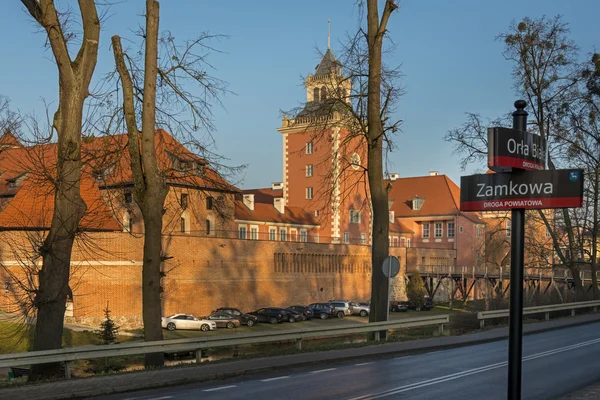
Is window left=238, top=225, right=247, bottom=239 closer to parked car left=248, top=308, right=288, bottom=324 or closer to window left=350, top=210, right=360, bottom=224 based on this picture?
window left=350, top=210, right=360, bottom=224

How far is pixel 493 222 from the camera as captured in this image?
91.9 m

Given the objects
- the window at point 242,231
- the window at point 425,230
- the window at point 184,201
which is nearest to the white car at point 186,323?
the window at point 242,231

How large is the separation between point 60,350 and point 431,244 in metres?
79.6

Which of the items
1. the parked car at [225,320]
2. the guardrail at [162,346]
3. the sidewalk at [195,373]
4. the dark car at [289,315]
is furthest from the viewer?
the dark car at [289,315]

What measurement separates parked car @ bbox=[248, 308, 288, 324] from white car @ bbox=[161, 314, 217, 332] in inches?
217

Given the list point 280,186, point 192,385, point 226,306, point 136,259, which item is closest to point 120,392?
point 192,385

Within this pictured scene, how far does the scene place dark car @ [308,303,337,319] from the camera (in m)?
54.5

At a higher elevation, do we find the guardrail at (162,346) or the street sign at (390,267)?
the street sign at (390,267)

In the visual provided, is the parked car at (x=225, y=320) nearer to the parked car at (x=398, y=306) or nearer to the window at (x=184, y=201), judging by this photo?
the parked car at (x=398, y=306)

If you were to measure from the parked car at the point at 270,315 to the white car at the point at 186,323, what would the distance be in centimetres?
552

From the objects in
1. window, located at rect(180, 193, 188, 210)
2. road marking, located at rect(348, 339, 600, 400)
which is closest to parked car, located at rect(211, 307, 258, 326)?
window, located at rect(180, 193, 188, 210)

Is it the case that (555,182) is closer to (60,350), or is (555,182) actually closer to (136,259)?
(60,350)

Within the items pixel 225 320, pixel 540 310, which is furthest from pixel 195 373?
pixel 225 320

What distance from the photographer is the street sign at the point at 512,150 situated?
5.96 meters
